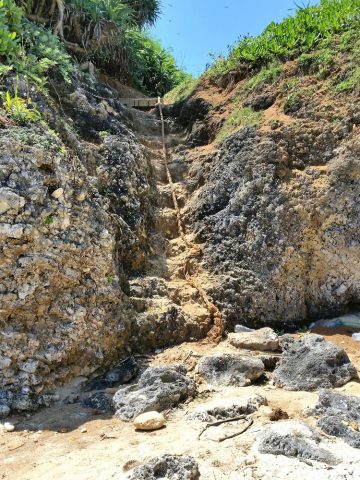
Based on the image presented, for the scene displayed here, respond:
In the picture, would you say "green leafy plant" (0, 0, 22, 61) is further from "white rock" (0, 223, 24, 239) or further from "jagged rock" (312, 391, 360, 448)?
"jagged rock" (312, 391, 360, 448)

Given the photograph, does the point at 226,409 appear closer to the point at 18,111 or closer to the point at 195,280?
the point at 195,280

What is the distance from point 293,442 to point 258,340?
6.88 ft

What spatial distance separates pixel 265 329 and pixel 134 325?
1492 millimetres

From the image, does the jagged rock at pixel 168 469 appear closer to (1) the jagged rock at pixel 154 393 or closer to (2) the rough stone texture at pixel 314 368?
(1) the jagged rock at pixel 154 393

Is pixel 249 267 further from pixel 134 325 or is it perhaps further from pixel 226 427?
pixel 226 427

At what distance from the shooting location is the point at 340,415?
3543 mm

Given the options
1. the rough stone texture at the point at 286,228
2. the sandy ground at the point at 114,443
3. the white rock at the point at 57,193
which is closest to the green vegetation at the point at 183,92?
the rough stone texture at the point at 286,228

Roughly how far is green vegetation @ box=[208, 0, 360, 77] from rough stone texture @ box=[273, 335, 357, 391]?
214 inches

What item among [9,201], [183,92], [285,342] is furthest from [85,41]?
[285,342]

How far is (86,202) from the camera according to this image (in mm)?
5340

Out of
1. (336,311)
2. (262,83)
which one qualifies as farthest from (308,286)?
(262,83)

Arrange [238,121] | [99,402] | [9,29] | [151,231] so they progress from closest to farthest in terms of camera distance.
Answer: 1. [99,402]
2. [9,29]
3. [151,231]
4. [238,121]

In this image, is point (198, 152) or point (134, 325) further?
point (198, 152)

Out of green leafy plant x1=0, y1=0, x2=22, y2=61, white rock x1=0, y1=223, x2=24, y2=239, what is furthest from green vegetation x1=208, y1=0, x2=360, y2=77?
white rock x1=0, y1=223, x2=24, y2=239
